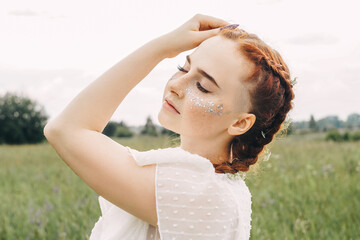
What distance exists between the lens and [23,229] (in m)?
3.86

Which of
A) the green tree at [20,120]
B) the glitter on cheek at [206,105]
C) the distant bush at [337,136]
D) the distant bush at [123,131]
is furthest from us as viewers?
the green tree at [20,120]

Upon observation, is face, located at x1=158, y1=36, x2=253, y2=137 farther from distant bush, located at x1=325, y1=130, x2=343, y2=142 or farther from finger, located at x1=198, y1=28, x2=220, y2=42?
distant bush, located at x1=325, y1=130, x2=343, y2=142

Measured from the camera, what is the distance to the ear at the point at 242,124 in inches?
69.4

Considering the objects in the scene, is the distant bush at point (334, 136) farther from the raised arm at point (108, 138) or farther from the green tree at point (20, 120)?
the green tree at point (20, 120)

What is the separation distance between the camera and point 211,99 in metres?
1.71

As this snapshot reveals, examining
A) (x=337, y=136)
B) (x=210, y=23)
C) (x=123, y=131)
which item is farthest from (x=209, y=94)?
(x=123, y=131)

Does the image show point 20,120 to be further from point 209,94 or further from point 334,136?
point 209,94

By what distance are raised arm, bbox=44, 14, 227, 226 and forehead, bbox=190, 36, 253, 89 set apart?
0.12 meters

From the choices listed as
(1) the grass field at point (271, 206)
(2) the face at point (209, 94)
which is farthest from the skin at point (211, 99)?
(1) the grass field at point (271, 206)

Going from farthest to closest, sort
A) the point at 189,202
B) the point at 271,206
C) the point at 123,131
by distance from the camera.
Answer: the point at 123,131
the point at 271,206
the point at 189,202

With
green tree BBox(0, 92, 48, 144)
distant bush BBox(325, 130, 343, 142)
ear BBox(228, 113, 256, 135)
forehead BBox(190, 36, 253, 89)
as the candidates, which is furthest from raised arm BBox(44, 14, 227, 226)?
green tree BBox(0, 92, 48, 144)

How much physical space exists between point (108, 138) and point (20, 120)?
1613 inches

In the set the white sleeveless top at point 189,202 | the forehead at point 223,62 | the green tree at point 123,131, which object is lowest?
the green tree at point 123,131

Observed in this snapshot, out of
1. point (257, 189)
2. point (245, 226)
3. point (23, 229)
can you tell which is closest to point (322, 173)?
point (257, 189)
